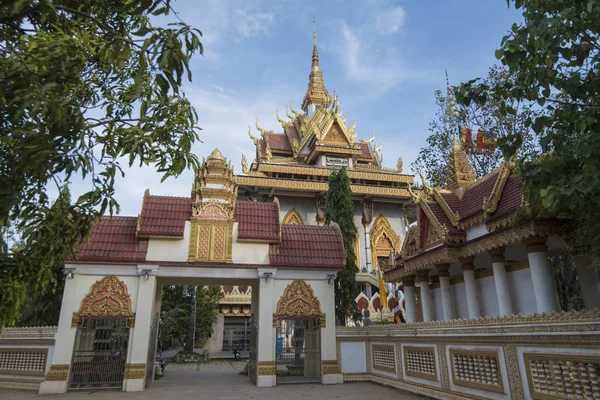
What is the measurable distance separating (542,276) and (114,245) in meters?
9.75

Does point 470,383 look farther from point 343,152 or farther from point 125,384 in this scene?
point 343,152

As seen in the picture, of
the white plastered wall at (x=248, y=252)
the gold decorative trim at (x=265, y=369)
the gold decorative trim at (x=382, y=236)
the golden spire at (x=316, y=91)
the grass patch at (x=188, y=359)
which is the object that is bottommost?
the grass patch at (x=188, y=359)

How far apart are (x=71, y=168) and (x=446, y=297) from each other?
1002cm

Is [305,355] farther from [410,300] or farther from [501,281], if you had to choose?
[501,281]

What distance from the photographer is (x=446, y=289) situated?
11.1m

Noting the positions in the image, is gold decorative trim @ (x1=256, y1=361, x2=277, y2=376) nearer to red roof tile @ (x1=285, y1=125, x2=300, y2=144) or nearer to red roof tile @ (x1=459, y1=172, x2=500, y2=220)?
red roof tile @ (x1=459, y1=172, x2=500, y2=220)

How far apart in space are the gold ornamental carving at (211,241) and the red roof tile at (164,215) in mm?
390

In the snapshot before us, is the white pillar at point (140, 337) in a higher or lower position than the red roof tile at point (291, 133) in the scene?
lower

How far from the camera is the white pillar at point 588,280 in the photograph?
7.95m

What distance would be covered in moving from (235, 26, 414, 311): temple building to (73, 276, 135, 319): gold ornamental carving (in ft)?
45.0

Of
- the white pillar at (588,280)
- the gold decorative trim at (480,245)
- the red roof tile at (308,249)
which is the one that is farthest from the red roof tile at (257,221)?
the white pillar at (588,280)

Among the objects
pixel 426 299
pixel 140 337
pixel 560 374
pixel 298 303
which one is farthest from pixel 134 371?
pixel 560 374

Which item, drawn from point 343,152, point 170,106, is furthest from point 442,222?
point 343,152

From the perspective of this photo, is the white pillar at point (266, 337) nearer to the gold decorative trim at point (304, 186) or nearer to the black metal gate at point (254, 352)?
the black metal gate at point (254, 352)
